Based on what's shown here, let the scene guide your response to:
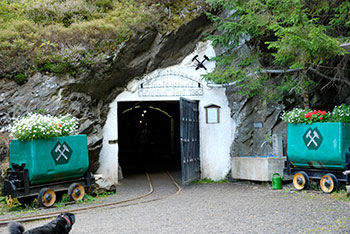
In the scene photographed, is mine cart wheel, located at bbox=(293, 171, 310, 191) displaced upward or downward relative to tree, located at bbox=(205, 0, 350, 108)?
downward

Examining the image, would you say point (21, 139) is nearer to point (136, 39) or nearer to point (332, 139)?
point (136, 39)

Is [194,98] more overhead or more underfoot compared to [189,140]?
more overhead

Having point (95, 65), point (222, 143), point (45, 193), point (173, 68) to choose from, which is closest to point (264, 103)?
point (222, 143)

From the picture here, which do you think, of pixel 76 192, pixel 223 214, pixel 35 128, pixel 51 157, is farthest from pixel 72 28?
pixel 223 214

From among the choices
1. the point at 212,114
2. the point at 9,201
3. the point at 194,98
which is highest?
the point at 194,98

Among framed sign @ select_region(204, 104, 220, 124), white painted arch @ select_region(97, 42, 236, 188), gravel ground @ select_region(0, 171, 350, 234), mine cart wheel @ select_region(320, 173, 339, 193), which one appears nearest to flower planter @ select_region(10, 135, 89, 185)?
gravel ground @ select_region(0, 171, 350, 234)

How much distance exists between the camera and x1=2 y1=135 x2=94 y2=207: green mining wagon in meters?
8.77

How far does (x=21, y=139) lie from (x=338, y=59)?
889cm

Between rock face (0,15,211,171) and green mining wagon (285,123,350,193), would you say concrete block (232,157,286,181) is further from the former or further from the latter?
rock face (0,15,211,171)

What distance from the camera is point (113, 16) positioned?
1335 centimetres

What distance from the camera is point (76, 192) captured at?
962cm

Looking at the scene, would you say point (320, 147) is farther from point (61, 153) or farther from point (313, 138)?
point (61, 153)

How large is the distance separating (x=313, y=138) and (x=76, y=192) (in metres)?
6.14

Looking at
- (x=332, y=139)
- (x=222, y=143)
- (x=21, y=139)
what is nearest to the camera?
(x=21, y=139)
